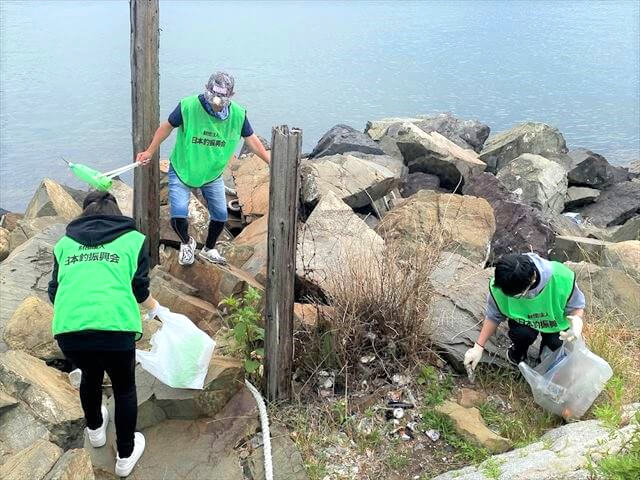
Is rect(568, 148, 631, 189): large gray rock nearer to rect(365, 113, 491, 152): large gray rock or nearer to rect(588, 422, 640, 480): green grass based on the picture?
rect(365, 113, 491, 152): large gray rock

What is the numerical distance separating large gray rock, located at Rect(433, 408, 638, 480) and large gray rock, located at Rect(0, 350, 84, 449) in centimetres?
206

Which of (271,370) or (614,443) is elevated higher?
(614,443)

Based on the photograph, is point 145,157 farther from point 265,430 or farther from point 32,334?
point 265,430

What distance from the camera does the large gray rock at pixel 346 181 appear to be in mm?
7109

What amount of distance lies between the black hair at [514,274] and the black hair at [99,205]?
225 centimetres

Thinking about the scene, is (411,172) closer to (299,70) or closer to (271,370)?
(271,370)

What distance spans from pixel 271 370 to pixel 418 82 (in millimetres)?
22755

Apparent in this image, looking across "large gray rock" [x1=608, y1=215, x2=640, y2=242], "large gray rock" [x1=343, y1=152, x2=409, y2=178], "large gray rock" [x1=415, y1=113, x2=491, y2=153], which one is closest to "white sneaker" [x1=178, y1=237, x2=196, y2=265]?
"large gray rock" [x1=343, y1=152, x2=409, y2=178]

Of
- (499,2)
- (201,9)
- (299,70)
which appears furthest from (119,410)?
(499,2)

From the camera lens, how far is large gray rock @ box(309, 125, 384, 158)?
10359 mm

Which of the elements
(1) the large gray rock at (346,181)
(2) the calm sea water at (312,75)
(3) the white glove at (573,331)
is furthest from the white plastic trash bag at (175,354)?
(2) the calm sea water at (312,75)

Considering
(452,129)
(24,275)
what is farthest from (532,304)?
(452,129)

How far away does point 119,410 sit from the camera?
12.2 feet

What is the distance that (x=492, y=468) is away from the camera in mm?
3436
